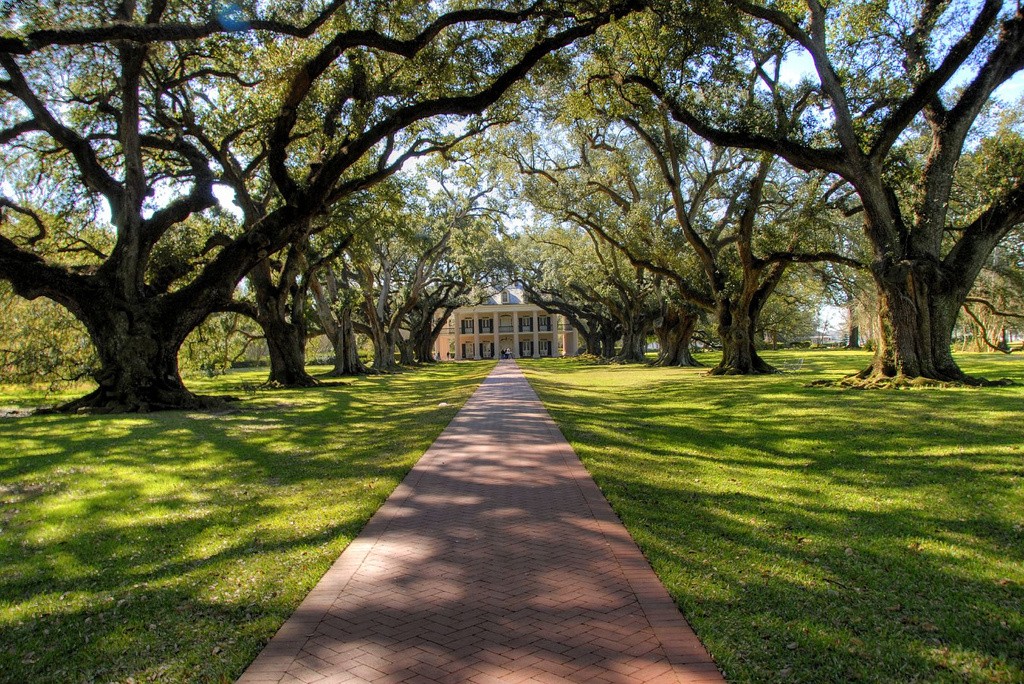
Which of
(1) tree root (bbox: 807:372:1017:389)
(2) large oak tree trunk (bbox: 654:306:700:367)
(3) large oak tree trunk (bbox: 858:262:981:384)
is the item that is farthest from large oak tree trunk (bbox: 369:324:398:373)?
(3) large oak tree trunk (bbox: 858:262:981:384)

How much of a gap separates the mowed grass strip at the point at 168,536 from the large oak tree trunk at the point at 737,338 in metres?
16.3

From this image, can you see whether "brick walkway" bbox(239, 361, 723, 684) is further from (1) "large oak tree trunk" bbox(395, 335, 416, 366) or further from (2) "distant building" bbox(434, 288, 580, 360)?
(2) "distant building" bbox(434, 288, 580, 360)

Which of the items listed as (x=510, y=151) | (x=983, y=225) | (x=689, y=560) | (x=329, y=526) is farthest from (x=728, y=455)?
(x=510, y=151)

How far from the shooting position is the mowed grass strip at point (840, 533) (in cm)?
329

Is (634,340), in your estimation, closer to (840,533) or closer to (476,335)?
(840,533)

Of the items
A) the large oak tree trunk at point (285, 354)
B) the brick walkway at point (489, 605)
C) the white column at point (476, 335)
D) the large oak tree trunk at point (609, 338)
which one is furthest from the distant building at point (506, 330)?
the brick walkway at point (489, 605)

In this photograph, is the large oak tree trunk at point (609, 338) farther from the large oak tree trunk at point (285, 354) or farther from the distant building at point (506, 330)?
the large oak tree trunk at point (285, 354)

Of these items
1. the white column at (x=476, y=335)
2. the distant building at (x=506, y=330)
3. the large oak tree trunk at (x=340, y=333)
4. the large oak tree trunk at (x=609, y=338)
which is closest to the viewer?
the large oak tree trunk at (x=340, y=333)

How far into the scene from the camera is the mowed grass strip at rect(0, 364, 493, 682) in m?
3.44

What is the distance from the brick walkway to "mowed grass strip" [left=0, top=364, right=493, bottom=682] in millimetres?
288

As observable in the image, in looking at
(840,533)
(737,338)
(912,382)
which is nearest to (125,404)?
(840,533)

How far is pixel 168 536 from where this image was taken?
5422 mm

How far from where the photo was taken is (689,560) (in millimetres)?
4586

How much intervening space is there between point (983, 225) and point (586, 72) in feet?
33.9
